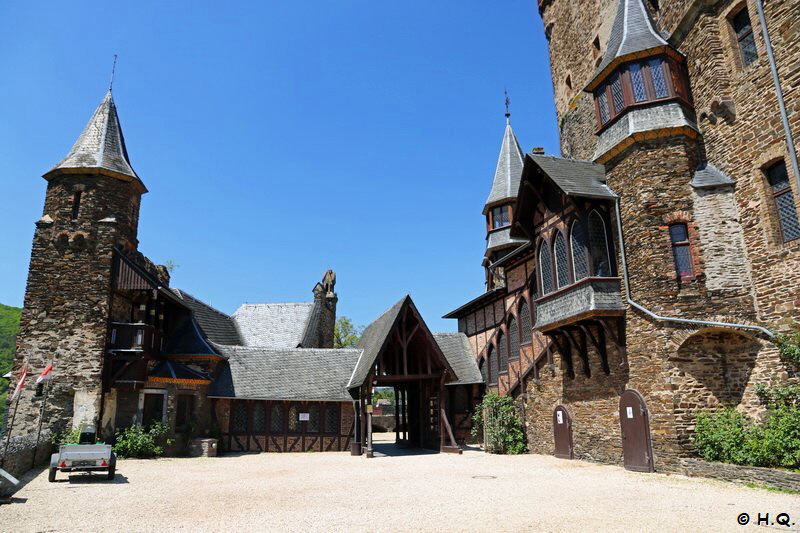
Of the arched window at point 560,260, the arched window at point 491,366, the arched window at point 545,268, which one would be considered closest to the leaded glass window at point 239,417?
the arched window at point 491,366

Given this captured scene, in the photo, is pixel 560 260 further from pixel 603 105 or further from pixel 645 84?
pixel 645 84

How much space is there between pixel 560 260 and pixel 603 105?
5053mm

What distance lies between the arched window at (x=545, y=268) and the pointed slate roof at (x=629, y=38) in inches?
214

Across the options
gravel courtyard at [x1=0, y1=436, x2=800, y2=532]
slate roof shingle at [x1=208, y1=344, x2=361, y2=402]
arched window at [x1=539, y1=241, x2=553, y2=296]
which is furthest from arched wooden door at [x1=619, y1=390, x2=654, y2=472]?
slate roof shingle at [x1=208, y1=344, x2=361, y2=402]

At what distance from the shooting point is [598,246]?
51.7 feet

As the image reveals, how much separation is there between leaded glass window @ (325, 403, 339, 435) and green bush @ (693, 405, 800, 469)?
15.7 meters

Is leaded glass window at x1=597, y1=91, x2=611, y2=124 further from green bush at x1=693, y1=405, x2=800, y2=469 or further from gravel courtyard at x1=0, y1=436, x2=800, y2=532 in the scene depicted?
gravel courtyard at x1=0, y1=436, x2=800, y2=532

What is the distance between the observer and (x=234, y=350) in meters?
26.6

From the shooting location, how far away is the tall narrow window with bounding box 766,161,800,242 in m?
12.6

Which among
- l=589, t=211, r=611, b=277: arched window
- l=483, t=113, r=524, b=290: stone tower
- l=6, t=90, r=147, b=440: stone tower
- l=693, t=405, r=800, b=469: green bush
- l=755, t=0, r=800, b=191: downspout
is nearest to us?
l=693, t=405, r=800, b=469: green bush

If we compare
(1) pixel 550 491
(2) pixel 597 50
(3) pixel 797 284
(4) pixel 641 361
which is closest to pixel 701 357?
(4) pixel 641 361

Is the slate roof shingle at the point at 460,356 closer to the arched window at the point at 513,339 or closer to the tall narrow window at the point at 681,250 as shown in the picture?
the arched window at the point at 513,339

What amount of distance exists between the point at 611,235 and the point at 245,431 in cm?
1768

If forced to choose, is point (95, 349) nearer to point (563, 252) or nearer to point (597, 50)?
point (563, 252)
